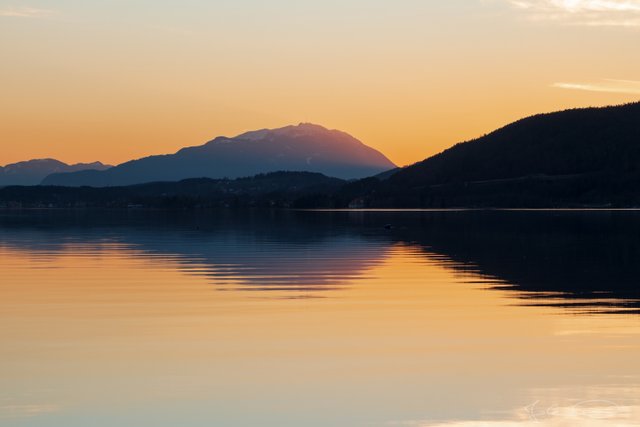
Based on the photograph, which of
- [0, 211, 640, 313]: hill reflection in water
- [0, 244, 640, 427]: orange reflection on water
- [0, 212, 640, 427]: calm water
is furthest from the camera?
[0, 211, 640, 313]: hill reflection in water

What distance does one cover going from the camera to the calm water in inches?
704

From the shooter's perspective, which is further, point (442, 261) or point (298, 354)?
point (442, 261)

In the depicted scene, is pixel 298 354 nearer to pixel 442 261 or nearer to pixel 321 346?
pixel 321 346

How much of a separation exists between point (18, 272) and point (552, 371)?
105ft

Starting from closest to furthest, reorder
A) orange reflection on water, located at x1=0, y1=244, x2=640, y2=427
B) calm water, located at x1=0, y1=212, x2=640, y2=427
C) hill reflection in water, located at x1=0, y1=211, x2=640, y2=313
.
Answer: calm water, located at x1=0, y1=212, x2=640, y2=427 → orange reflection on water, located at x1=0, y1=244, x2=640, y2=427 → hill reflection in water, located at x1=0, y1=211, x2=640, y2=313

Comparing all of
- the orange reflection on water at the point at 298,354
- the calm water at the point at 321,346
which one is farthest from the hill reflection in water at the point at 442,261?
the orange reflection on water at the point at 298,354

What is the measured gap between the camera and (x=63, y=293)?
3662cm

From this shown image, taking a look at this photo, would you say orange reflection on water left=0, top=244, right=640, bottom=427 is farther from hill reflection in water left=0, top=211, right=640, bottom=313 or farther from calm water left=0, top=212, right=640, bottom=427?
hill reflection in water left=0, top=211, right=640, bottom=313

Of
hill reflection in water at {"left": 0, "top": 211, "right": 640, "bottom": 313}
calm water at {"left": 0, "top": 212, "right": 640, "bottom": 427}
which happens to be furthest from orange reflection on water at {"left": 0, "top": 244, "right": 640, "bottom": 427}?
hill reflection in water at {"left": 0, "top": 211, "right": 640, "bottom": 313}

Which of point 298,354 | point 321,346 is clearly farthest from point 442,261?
point 298,354

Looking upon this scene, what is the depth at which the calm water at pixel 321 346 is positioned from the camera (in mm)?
17875

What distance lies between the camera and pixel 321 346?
24234mm

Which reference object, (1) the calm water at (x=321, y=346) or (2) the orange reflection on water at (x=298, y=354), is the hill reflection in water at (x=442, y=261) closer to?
(1) the calm water at (x=321, y=346)

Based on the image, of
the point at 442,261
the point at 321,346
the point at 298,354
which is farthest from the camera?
the point at 442,261
